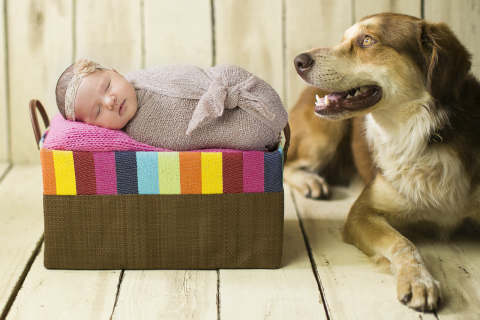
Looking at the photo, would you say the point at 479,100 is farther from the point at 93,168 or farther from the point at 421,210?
the point at 93,168

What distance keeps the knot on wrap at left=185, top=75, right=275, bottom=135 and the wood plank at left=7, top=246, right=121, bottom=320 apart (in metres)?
0.53

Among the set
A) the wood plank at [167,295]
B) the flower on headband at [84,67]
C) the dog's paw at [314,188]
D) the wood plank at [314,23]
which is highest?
the wood plank at [314,23]

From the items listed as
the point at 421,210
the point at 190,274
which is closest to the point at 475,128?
the point at 421,210

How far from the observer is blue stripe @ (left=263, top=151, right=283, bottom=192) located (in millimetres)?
1452

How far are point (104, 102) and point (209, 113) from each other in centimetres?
33

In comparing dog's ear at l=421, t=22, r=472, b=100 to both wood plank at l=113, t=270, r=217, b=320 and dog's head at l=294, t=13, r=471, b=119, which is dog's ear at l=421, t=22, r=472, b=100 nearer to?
dog's head at l=294, t=13, r=471, b=119

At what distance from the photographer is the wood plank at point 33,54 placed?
2.48 metres

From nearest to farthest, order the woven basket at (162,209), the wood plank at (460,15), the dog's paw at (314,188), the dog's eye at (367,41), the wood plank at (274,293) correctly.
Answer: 1. the wood plank at (274,293)
2. the woven basket at (162,209)
3. the dog's eye at (367,41)
4. the dog's paw at (314,188)
5. the wood plank at (460,15)

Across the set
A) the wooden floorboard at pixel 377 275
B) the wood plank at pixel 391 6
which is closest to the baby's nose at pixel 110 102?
the wooden floorboard at pixel 377 275

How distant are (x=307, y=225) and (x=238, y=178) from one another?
1.86ft

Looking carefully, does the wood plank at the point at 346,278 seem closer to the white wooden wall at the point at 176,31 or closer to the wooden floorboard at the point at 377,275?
the wooden floorboard at the point at 377,275

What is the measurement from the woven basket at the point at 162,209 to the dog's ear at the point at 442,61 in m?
0.53

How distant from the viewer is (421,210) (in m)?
1.71

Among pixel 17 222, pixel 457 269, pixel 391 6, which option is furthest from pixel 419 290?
pixel 391 6
